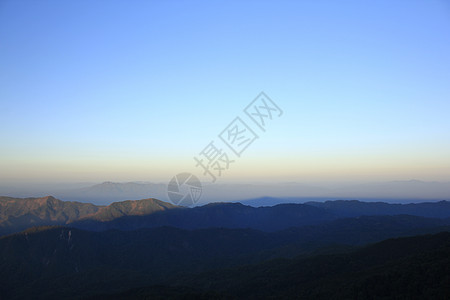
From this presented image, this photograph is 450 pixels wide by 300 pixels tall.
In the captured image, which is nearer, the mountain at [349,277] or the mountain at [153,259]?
the mountain at [349,277]

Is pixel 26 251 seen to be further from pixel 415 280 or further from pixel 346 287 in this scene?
pixel 415 280

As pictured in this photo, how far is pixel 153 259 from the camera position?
171 metres

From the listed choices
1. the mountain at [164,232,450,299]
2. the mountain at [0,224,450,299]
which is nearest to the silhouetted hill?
the mountain at [164,232,450,299]

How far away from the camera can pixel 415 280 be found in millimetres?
59281

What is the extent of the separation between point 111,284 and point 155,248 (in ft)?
195

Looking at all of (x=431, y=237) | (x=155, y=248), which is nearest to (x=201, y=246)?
(x=155, y=248)

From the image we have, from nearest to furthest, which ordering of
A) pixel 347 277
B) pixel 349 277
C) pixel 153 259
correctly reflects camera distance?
pixel 349 277 < pixel 347 277 < pixel 153 259

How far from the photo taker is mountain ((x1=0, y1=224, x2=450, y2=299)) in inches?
3749

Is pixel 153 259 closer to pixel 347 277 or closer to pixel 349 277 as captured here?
pixel 347 277

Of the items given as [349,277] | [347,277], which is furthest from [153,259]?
[349,277]

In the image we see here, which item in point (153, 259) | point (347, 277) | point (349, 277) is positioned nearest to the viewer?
point (349, 277)

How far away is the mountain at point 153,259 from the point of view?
312 feet

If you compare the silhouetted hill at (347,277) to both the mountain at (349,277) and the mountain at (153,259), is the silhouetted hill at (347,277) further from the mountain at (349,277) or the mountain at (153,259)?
the mountain at (153,259)

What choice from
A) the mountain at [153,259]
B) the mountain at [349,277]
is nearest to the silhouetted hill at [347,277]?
the mountain at [349,277]
